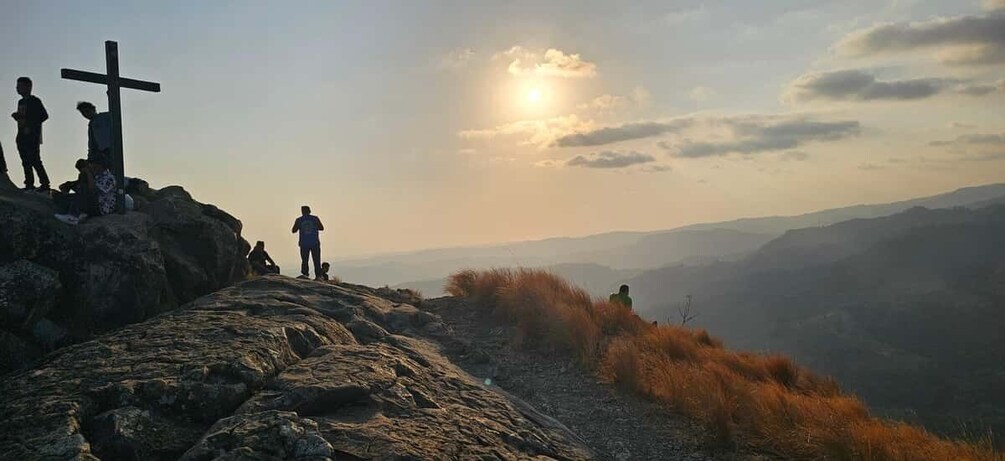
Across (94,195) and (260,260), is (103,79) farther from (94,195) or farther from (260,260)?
(260,260)

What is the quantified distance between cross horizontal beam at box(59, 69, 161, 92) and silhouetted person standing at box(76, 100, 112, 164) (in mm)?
591

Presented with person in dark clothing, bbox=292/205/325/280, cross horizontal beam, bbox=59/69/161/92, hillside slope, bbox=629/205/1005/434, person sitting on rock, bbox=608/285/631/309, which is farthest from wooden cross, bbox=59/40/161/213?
hillside slope, bbox=629/205/1005/434

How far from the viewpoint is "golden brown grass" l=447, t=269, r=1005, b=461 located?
249 inches

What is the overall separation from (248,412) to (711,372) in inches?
271

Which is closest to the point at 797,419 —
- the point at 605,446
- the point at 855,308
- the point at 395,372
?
the point at 605,446

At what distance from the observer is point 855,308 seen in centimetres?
15675

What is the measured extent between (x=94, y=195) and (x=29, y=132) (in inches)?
79.7

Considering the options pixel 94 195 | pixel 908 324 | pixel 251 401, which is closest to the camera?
pixel 251 401

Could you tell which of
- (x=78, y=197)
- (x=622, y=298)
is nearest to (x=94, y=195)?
(x=78, y=197)

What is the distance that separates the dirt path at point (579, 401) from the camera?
22.6 ft

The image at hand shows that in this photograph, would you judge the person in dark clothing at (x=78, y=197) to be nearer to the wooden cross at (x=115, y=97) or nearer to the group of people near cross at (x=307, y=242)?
the wooden cross at (x=115, y=97)

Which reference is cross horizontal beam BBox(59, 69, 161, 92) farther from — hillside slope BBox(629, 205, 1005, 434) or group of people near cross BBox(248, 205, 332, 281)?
hillside slope BBox(629, 205, 1005, 434)

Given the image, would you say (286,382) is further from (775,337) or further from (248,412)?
(775,337)

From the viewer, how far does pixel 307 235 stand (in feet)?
48.6
